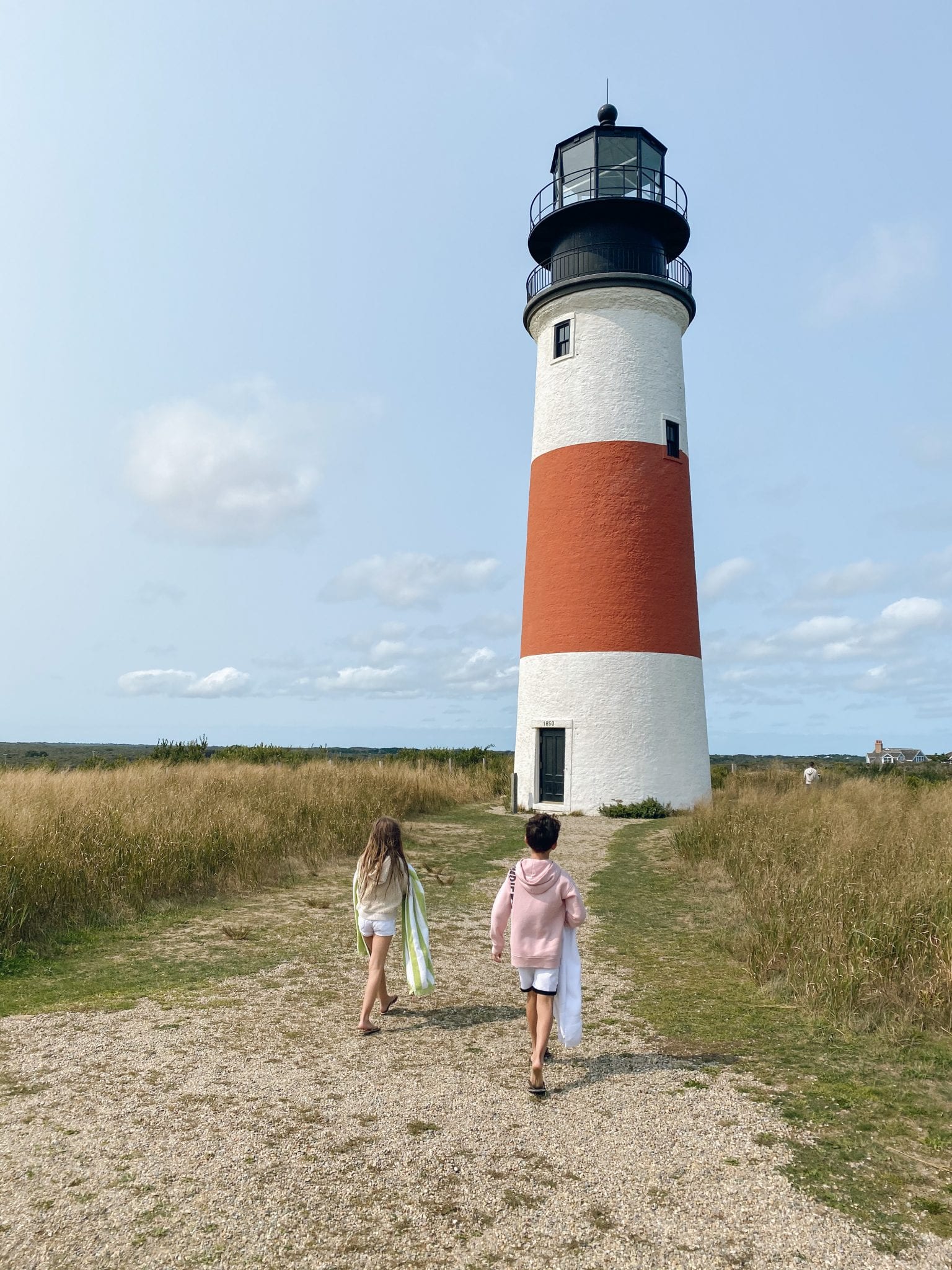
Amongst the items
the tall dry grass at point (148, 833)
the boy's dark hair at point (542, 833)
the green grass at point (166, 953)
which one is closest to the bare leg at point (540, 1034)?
the boy's dark hair at point (542, 833)

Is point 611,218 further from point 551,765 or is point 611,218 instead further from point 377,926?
point 377,926

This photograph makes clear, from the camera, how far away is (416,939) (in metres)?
5.96

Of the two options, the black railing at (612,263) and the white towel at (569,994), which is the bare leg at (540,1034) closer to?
the white towel at (569,994)

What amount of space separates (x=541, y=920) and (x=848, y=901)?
12.7 ft

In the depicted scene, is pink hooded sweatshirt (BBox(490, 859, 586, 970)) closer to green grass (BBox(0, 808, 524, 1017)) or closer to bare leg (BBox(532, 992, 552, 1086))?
bare leg (BBox(532, 992, 552, 1086))

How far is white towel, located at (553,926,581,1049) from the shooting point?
15.6 ft

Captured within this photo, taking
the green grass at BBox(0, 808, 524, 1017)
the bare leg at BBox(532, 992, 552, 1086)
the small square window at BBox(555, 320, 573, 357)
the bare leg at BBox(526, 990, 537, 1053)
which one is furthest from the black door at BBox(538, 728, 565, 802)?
the bare leg at BBox(532, 992, 552, 1086)

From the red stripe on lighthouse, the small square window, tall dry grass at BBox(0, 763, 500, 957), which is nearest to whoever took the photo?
tall dry grass at BBox(0, 763, 500, 957)

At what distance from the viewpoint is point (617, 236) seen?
19.1 m

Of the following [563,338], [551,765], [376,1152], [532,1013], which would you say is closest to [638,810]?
[551,765]

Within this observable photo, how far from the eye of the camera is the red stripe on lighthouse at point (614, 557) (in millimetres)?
18094

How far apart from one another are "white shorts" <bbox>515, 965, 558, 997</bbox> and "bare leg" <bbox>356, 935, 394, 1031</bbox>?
1207mm

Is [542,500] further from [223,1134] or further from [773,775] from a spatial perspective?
[223,1134]

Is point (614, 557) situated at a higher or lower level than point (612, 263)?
lower
